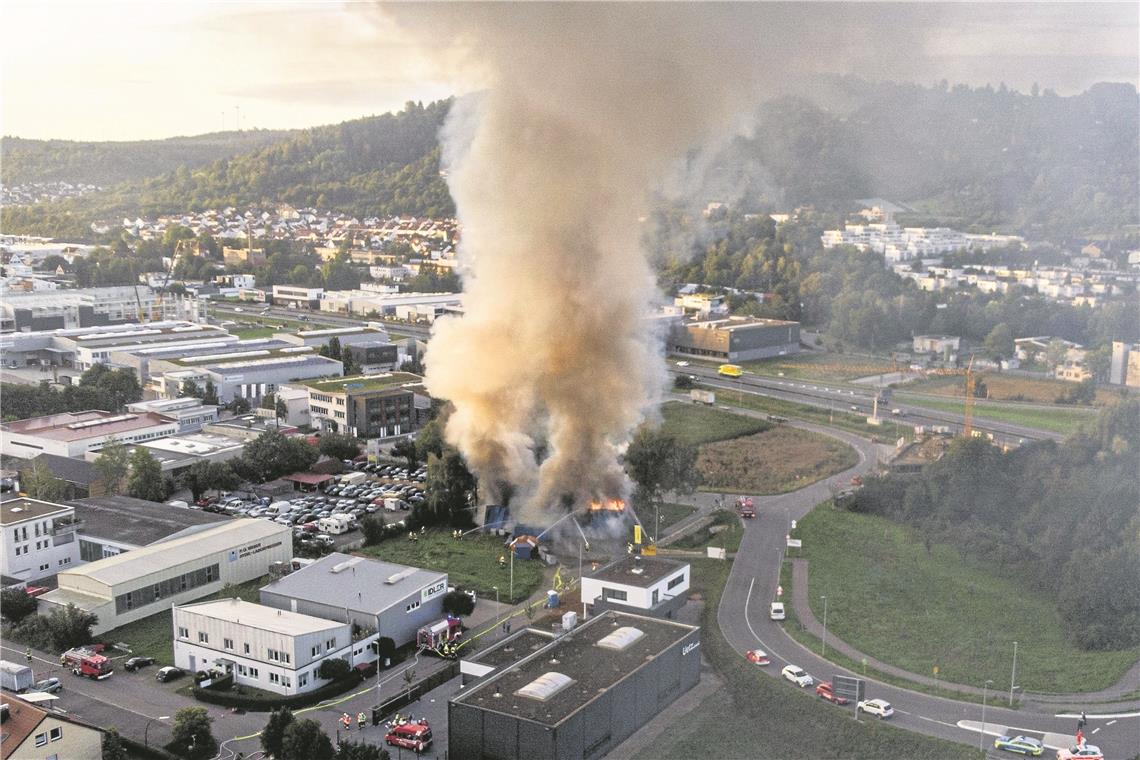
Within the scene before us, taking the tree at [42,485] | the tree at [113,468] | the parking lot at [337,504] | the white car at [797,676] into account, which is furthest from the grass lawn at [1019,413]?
the tree at [42,485]

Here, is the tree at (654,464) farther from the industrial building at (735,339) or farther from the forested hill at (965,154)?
the forested hill at (965,154)

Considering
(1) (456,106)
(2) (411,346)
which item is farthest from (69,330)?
(1) (456,106)

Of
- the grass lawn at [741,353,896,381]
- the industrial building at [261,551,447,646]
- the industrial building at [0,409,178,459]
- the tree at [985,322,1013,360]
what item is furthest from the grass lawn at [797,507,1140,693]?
the tree at [985,322,1013,360]

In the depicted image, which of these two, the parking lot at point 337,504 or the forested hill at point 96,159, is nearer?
the parking lot at point 337,504

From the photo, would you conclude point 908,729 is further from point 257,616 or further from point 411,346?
point 411,346

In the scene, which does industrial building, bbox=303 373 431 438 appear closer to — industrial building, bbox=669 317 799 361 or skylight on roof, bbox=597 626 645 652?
industrial building, bbox=669 317 799 361

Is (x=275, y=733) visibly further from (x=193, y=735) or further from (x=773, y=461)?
(x=773, y=461)
